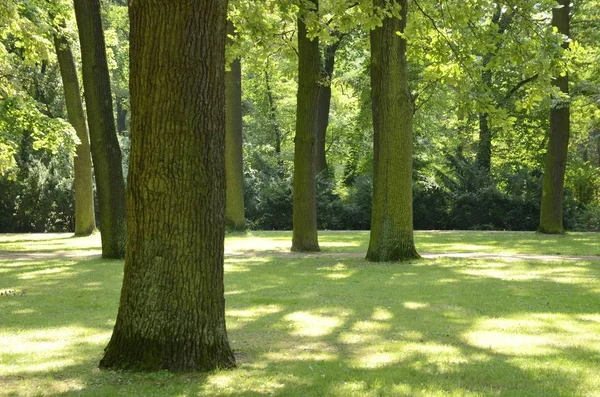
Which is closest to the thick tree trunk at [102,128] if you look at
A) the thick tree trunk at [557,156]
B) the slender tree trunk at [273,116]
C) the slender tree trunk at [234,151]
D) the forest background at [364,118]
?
the forest background at [364,118]

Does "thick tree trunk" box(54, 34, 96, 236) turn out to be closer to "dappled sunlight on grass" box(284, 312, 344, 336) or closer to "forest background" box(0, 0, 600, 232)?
"forest background" box(0, 0, 600, 232)

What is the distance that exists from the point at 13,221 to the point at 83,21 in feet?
65.6

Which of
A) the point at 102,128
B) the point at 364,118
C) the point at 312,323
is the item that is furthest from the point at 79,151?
the point at 312,323

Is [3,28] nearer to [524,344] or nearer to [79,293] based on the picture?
[79,293]

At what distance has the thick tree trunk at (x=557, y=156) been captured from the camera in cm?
2644

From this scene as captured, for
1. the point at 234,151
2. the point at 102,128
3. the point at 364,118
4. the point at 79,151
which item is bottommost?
the point at 102,128

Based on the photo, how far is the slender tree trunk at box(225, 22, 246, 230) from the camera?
28906 mm

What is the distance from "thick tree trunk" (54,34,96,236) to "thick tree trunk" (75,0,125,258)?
7.43m

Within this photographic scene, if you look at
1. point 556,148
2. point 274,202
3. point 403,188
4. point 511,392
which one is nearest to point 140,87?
point 511,392

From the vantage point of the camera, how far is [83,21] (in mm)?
18469

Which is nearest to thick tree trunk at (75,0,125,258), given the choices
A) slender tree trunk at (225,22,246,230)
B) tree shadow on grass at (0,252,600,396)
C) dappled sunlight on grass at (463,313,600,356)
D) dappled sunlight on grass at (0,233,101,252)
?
tree shadow on grass at (0,252,600,396)

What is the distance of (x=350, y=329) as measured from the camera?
9.35 meters

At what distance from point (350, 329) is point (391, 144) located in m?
8.64

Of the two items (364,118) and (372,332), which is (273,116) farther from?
(372,332)
